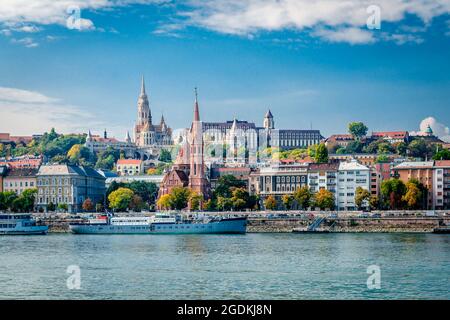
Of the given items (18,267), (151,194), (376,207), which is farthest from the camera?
(151,194)

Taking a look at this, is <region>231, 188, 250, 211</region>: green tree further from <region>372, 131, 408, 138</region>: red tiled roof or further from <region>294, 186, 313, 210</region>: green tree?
<region>372, 131, 408, 138</region>: red tiled roof

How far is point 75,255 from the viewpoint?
28469mm

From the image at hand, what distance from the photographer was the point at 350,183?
61031 mm

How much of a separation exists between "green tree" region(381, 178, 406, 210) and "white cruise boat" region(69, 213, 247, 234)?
38.6 ft

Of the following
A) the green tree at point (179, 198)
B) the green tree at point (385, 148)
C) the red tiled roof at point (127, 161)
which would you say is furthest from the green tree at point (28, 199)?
the green tree at point (385, 148)

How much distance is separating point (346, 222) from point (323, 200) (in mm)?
10210

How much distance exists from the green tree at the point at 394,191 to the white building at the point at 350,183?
15.7 ft

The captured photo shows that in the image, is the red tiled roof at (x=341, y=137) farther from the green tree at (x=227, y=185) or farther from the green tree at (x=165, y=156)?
the green tree at (x=227, y=185)

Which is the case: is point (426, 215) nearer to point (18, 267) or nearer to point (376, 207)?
point (376, 207)

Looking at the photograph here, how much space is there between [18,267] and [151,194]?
4802 cm

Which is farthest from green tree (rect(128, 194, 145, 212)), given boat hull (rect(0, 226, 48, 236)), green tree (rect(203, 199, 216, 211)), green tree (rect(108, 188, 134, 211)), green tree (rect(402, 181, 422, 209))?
Answer: green tree (rect(402, 181, 422, 209))

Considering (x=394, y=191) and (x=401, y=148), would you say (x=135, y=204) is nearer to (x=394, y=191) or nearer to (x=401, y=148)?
(x=394, y=191)
